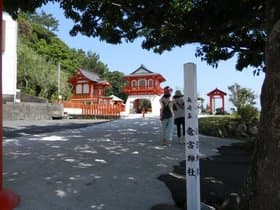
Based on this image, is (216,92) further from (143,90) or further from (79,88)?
(79,88)

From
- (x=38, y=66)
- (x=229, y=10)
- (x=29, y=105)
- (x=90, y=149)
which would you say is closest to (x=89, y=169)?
(x=90, y=149)

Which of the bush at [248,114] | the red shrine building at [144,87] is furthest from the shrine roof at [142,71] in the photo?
the bush at [248,114]

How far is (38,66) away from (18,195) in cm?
3402

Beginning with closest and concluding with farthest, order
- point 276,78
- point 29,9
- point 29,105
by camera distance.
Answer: point 276,78
point 29,9
point 29,105

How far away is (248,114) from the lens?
16.8 meters

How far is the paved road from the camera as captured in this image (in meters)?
5.16

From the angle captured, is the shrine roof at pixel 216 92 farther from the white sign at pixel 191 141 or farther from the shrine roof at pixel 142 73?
the white sign at pixel 191 141

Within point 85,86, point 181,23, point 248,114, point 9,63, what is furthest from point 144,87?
point 181,23

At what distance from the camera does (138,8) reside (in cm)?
862

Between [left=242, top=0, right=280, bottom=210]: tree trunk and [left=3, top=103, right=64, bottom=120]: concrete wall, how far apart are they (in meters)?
22.2

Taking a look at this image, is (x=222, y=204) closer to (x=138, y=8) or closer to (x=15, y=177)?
(x=15, y=177)

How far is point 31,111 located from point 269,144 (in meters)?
24.5

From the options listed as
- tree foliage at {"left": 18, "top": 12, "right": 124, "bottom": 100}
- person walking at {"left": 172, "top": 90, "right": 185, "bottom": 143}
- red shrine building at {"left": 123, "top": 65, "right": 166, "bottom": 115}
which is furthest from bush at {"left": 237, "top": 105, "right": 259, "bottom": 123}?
red shrine building at {"left": 123, "top": 65, "right": 166, "bottom": 115}

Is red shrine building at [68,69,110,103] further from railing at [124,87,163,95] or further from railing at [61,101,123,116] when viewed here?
railing at [61,101,123,116]
